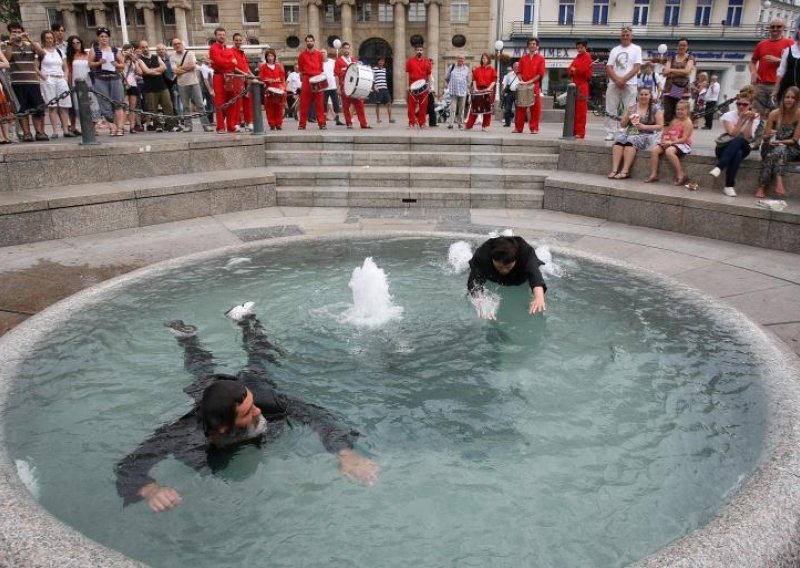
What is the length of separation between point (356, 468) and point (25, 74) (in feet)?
32.8

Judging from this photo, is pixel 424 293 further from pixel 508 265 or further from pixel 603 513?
pixel 603 513

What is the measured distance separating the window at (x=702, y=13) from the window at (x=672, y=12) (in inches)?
47.9

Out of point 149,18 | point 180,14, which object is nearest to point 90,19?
point 149,18

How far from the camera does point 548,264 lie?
23.2 ft

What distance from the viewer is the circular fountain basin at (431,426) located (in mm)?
3021

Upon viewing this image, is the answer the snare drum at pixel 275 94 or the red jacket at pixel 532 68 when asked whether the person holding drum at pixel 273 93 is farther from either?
the red jacket at pixel 532 68

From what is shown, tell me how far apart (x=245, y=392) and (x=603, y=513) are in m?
1.91

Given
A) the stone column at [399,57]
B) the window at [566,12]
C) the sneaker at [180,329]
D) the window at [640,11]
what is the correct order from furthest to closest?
1. the window at [566,12]
2. the window at [640,11]
3. the stone column at [399,57]
4. the sneaker at [180,329]

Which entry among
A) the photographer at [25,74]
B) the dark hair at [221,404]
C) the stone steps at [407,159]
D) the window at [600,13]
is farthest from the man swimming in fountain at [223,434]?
the window at [600,13]

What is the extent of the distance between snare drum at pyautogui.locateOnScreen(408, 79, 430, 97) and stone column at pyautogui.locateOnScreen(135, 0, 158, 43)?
1446 inches

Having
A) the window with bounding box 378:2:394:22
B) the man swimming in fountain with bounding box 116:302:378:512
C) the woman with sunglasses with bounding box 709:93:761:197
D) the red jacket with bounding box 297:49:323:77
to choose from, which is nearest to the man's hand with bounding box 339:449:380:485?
the man swimming in fountain with bounding box 116:302:378:512

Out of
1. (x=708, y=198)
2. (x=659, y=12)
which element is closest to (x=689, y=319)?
(x=708, y=198)

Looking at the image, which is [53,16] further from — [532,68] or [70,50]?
[532,68]

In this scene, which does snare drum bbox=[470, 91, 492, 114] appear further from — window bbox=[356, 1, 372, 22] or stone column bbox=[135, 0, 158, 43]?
stone column bbox=[135, 0, 158, 43]
